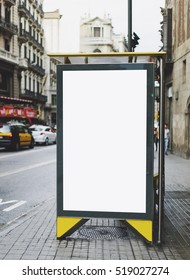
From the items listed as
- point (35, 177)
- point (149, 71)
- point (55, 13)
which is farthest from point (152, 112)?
point (55, 13)

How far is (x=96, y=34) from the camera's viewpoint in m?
94.5

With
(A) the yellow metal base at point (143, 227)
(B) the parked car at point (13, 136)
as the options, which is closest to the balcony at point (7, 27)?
(B) the parked car at point (13, 136)

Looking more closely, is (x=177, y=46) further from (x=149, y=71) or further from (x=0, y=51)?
(x=0, y=51)

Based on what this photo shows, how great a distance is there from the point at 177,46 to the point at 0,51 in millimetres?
26206

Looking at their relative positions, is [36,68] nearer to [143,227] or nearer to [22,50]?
[22,50]

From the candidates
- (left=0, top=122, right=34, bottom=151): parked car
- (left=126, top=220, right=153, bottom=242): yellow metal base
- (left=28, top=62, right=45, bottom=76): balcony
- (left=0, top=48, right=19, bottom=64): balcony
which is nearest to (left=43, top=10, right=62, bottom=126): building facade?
(left=28, top=62, right=45, bottom=76): balcony

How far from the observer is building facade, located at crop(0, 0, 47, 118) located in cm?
4544

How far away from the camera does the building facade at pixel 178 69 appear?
19.0 m

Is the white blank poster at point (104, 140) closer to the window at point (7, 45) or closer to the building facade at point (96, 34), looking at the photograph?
the window at point (7, 45)

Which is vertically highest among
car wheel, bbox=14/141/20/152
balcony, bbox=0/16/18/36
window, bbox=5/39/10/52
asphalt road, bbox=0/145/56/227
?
balcony, bbox=0/16/18/36

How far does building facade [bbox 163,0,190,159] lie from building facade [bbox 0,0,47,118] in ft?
79.5

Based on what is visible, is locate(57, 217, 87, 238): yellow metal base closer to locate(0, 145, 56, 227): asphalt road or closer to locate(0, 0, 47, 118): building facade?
locate(0, 145, 56, 227): asphalt road

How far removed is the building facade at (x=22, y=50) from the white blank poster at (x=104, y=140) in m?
39.3
